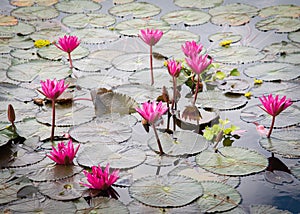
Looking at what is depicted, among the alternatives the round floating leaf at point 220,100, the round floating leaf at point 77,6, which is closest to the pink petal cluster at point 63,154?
the round floating leaf at point 220,100

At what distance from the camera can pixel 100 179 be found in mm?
1992

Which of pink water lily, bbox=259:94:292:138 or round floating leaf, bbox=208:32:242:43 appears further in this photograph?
round floating leaf, bbox=208:32:242:43

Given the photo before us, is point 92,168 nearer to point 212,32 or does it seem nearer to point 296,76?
point 296,76

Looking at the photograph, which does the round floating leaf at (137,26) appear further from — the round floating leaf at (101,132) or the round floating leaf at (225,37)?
the round floating leaf at (101,132)

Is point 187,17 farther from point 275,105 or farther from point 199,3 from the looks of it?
point 275,105

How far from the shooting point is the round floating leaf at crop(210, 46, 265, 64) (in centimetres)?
293

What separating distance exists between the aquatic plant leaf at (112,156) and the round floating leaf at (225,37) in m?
1.13

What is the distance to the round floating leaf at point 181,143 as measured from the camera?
Result: 2.21 meters

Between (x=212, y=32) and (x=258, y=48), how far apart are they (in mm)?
314

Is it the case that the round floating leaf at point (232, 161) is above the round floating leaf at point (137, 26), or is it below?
below

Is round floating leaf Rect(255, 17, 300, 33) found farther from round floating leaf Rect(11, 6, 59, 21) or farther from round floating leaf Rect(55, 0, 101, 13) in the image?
round floating leaf Rect(11, 6, 59, 21)

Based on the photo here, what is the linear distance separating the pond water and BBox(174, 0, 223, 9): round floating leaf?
0.08 ft

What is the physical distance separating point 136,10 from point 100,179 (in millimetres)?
1817

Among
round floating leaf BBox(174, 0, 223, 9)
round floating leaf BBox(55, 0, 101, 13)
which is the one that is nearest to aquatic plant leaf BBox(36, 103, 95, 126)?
round floating leaf BBox(55, 0, 101, 13)
